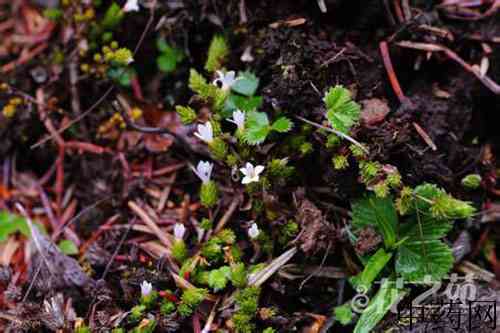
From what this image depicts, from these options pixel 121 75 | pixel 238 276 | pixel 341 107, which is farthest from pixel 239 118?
pixel 121 75

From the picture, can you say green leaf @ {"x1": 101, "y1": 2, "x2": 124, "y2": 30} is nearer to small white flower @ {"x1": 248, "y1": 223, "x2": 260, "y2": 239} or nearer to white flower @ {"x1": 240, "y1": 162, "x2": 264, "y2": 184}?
white flower @ {"x1": 240, "y1": 162, "x2": 264, "y2": 184}

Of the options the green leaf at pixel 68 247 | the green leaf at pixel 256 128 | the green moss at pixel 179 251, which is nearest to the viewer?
the green leaf at pixel 256 128

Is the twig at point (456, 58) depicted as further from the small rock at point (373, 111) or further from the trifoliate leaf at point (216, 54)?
the trifoliate leaf at point (216, 54)

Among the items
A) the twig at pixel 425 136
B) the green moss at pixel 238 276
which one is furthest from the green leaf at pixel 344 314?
the twig at pixel 425 136

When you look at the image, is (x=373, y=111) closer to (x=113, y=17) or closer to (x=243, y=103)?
(x=243, y=103)

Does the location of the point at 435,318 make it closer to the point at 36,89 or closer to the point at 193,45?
the point at 193,45

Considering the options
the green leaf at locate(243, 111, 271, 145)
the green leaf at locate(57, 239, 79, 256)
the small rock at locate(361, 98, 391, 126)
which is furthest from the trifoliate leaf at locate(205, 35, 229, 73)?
the green leaf at locate(57, 239, 79, 256)

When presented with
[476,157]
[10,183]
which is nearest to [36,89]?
[10,183]
